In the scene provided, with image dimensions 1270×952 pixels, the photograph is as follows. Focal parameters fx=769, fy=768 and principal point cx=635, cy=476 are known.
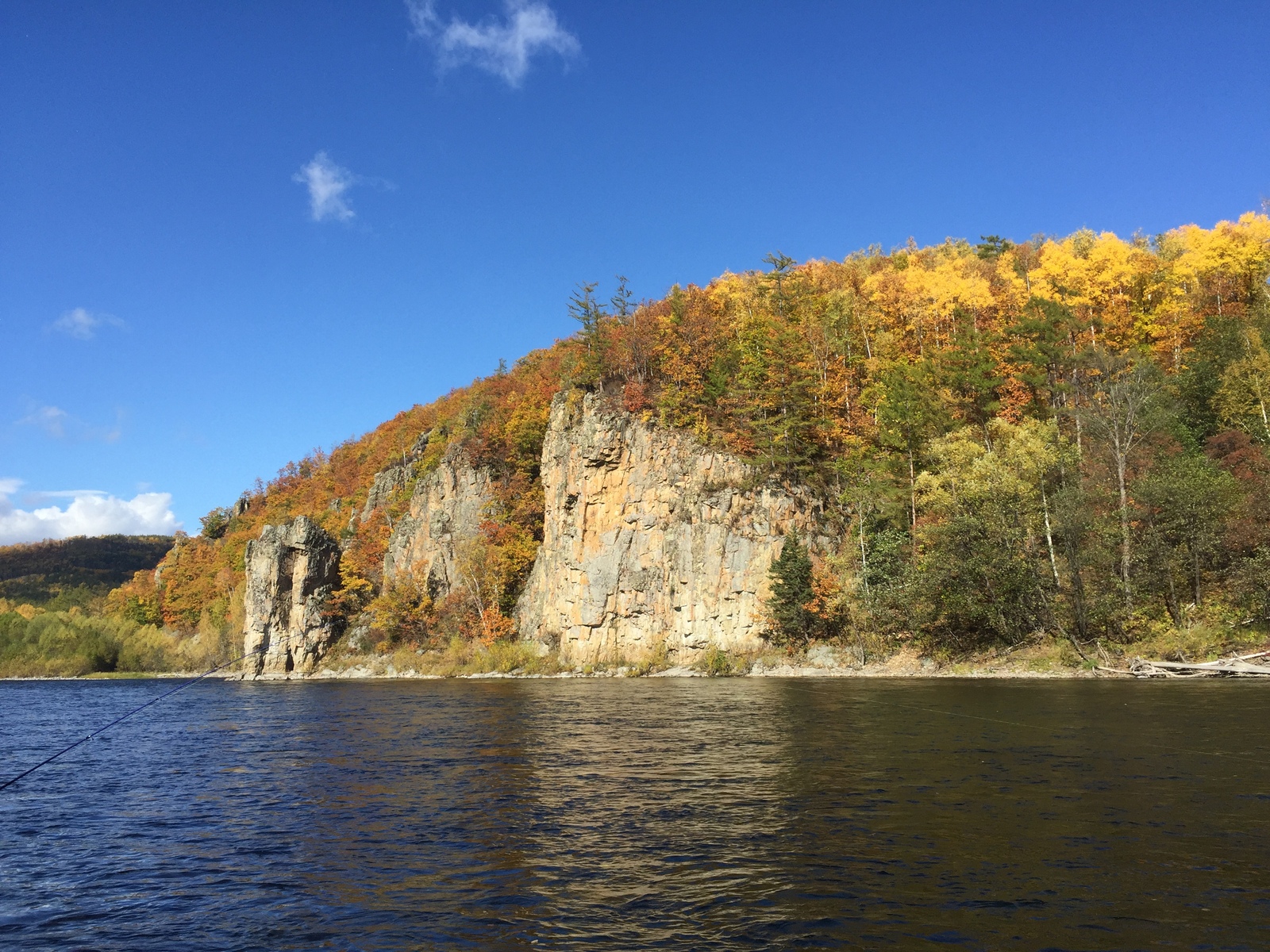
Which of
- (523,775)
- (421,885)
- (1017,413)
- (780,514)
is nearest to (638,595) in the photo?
(780,514)

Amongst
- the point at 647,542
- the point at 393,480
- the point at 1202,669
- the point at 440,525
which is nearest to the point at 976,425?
the point at 1202,669

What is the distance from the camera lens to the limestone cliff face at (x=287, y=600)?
302 feet

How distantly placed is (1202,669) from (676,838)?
3601 cm

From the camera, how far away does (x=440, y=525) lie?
3649 inches

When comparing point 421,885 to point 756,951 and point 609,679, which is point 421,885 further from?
point 609,679

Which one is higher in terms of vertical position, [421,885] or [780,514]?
[780,514]

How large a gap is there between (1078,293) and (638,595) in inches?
1777

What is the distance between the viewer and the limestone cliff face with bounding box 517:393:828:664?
6531 centimetres

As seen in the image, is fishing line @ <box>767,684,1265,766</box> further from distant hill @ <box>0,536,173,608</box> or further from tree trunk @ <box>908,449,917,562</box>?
distant hill @ <box>0,536,173,608</box>

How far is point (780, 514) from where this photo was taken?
6612 cm

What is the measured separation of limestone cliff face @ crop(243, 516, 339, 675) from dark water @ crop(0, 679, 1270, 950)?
6737 centimetres

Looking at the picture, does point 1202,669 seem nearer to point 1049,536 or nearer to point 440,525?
point 1049,536

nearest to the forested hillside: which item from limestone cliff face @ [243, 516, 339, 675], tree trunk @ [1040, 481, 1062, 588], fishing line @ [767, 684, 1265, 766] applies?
tree trunk @ [1040, 481, 1062, 588]

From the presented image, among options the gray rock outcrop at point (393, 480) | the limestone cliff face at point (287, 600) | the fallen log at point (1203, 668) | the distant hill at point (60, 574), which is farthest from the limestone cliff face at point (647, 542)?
the distant hill at point (60, 574)
